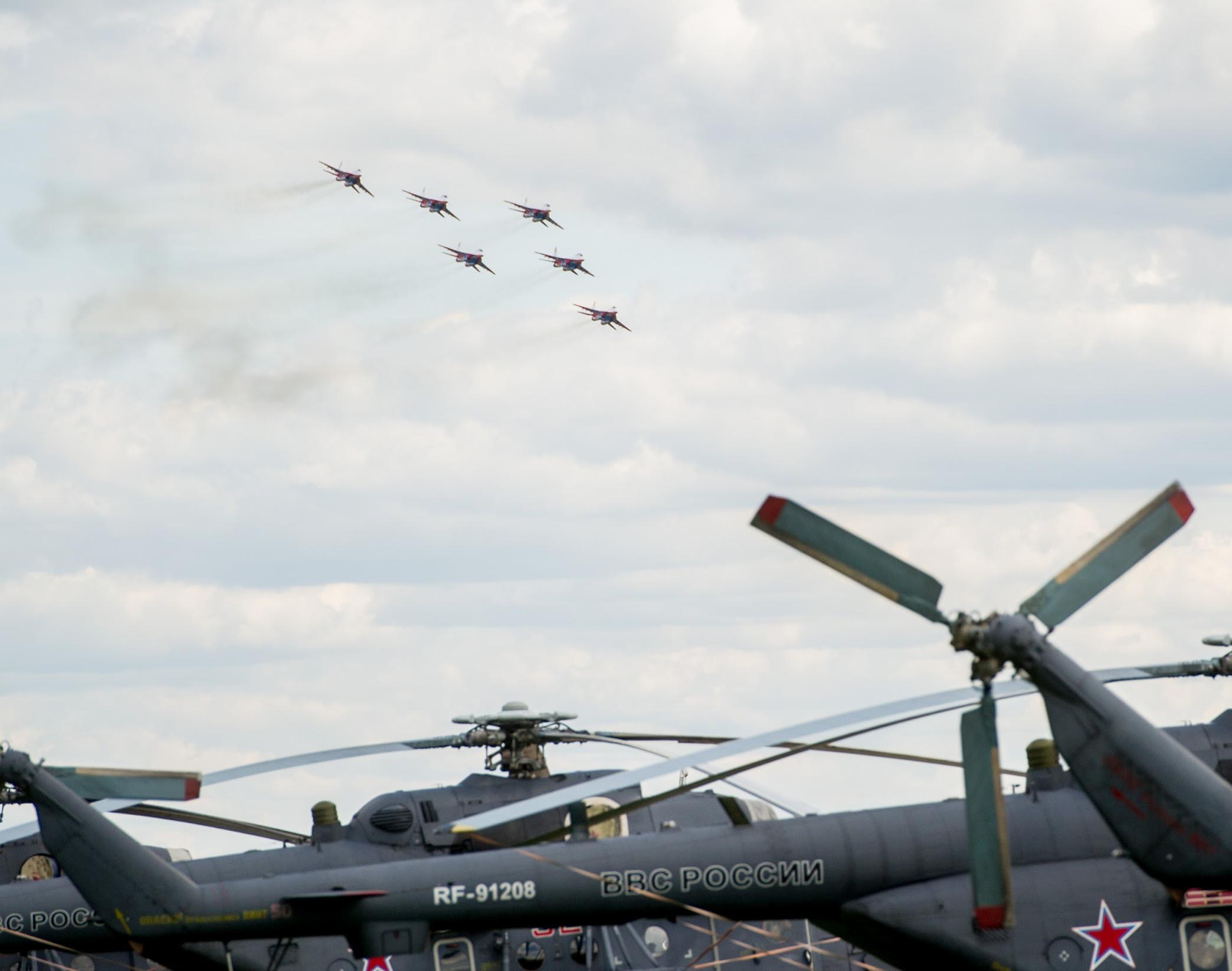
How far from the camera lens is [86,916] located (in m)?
27.1

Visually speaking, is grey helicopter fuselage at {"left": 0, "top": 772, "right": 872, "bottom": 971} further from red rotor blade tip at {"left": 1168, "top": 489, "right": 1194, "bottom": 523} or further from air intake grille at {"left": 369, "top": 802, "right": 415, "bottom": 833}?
red rotor blade tip at {"left": 1168, "top": 489, "right": 1194, "bottom": 523}

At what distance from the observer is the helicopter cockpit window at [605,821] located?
26.0 m

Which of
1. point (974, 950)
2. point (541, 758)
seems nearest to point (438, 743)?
point (541, 758)

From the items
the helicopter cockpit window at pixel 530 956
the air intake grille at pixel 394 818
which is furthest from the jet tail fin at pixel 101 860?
the helicopter cockpit window at pixel 530 956

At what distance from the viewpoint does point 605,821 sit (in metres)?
25.0

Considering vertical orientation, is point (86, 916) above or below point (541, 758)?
below

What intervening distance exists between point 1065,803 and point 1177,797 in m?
4.43

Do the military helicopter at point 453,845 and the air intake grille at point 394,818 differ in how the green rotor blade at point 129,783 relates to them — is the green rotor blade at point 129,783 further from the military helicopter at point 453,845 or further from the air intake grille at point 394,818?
the air intake grille at point 394,818

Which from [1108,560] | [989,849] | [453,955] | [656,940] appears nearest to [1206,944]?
[989,849]

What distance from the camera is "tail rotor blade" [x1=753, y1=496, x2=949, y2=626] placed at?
750 inches

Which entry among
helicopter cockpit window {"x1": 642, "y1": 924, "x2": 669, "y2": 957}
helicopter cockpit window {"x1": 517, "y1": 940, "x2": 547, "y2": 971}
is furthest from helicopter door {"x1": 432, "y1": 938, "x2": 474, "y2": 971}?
helicopter cockpit window {"x1": 642, "y1": 924, "x2": 669, "y2": 957}

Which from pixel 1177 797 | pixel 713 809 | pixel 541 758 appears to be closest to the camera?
pixel 1177 797

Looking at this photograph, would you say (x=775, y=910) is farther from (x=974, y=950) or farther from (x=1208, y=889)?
(x=1208, y=889)

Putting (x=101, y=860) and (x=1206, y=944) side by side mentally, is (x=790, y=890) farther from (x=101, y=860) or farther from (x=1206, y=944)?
(x=101, y=860)
